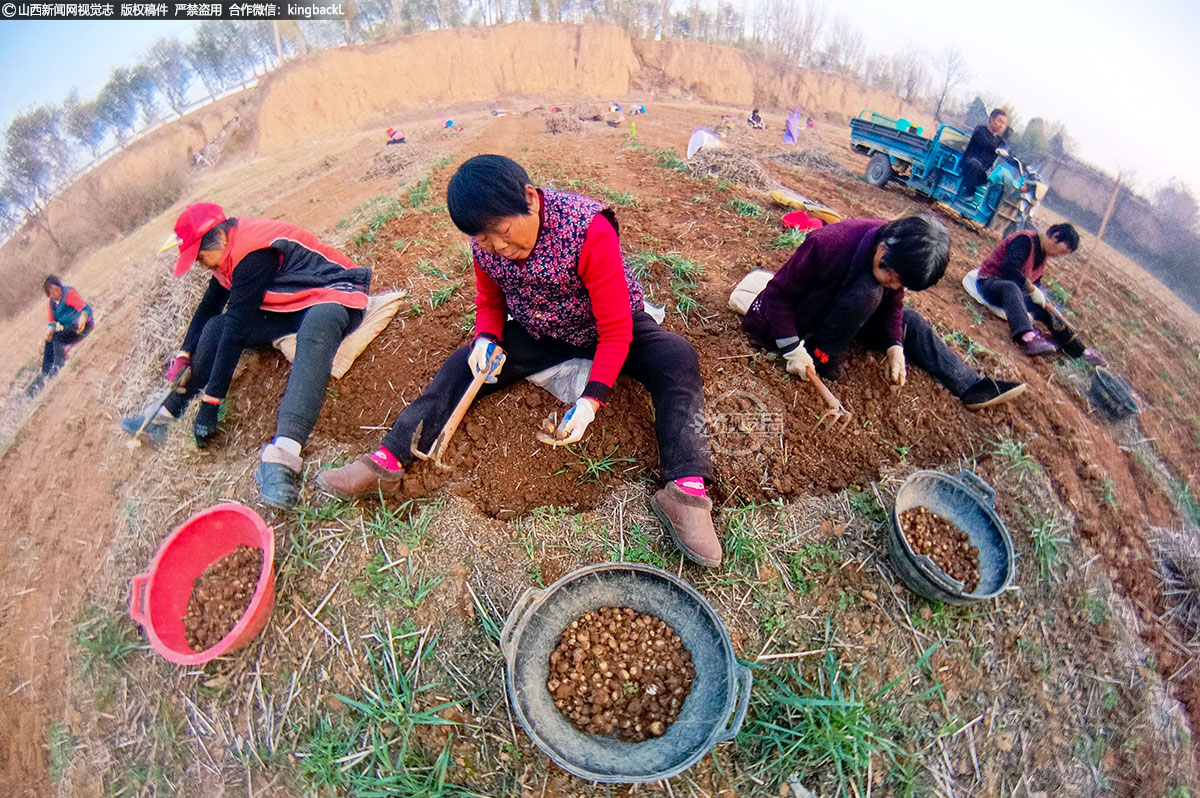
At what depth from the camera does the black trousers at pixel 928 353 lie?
9.25 feet

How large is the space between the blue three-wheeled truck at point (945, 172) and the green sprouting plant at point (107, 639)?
29.9 feet

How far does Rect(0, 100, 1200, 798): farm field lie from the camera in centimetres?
191

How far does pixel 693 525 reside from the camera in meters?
2.05

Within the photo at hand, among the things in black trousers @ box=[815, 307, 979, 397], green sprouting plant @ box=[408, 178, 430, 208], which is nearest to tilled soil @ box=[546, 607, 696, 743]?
black trousers @ box=[815, 307, 979, 397]

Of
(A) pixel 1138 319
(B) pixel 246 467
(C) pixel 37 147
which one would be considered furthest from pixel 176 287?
(C) pixel 37 147

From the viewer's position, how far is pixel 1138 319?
5.86 meters

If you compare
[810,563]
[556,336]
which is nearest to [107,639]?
[556,336]

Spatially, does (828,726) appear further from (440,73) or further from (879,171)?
(440,73)

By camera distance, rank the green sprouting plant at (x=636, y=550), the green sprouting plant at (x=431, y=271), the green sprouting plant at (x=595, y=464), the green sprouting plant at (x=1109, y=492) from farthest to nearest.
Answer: the green sprouting plant at (x=431, y=271) → the green sprouting plant at (x=1109, y=492) → the green sprouting plant at (x=595, y=464) → the green sprouting plant at (x=636, y=550)

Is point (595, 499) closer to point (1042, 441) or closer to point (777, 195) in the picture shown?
point (1042, 441)

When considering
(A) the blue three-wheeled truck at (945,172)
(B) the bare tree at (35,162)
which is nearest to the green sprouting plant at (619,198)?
(A) the blue three-wheeled truck at (945,172)

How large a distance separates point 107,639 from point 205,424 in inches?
44.1

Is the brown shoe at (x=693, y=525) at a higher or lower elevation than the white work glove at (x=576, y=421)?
lower

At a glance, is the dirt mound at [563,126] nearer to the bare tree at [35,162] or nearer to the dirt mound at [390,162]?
the dirt mound at [390,162]
